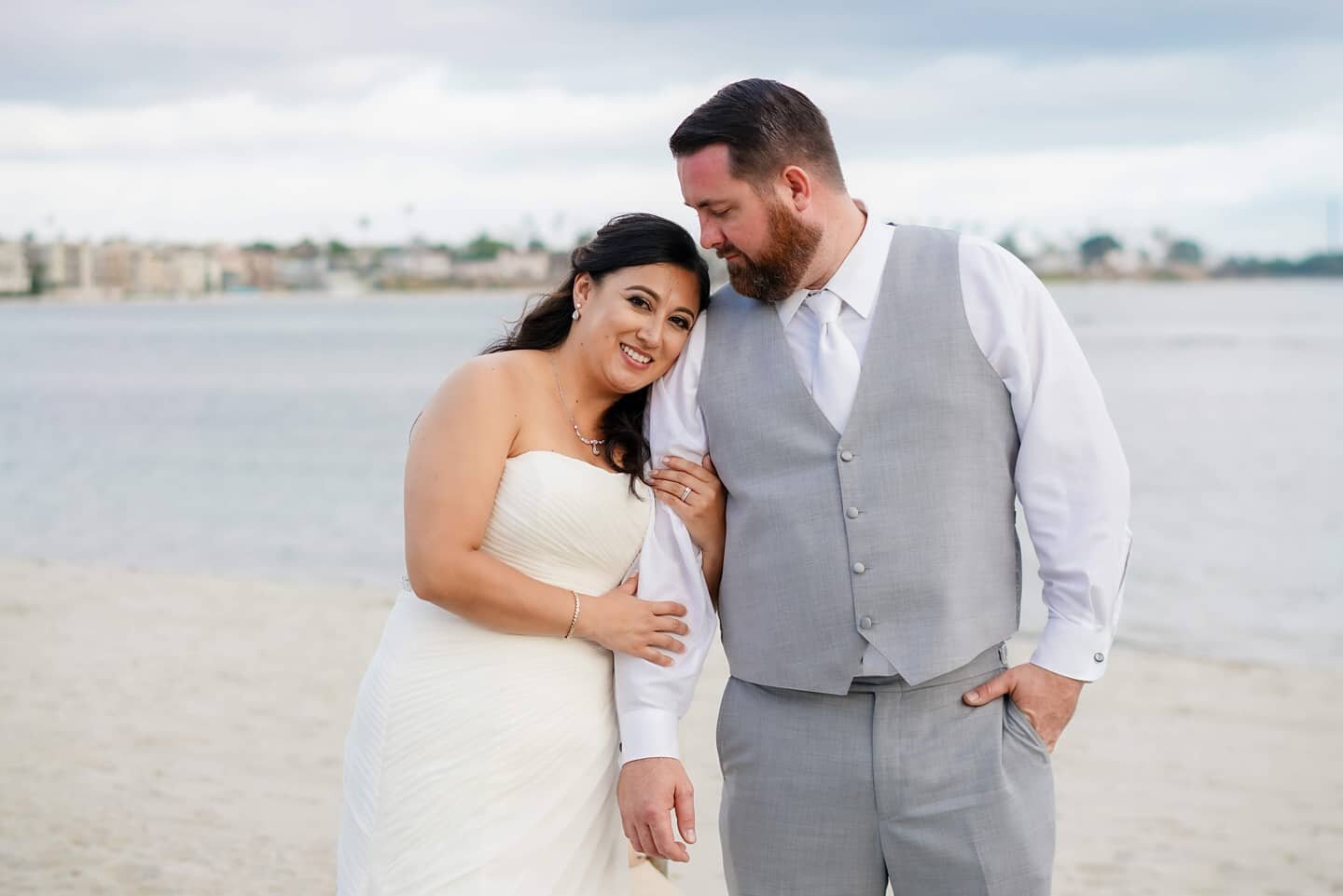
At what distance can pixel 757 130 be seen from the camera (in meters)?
2.32

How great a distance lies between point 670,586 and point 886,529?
0.49m

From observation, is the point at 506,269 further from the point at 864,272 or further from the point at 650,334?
the point at 864,272

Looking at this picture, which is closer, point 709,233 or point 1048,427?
point 1048,427

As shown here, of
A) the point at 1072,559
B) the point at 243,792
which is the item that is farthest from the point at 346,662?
the point at 1072,559

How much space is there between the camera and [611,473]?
261 centimetres

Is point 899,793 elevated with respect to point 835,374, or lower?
lower

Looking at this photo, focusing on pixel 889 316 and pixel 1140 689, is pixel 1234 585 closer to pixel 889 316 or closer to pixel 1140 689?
pixel 1140 689

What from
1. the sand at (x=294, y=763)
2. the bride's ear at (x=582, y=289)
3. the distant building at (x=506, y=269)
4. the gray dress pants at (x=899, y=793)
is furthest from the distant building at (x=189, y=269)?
the gray dress pants at (x=899, y=793)

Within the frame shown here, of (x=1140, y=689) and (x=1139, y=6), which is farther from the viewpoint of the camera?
(x=1139, y=6)

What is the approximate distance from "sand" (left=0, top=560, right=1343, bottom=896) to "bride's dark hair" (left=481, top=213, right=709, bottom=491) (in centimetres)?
262

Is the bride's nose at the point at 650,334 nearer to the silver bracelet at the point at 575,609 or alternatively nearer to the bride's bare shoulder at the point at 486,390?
the bride's bare shoulder at the point at 486,390

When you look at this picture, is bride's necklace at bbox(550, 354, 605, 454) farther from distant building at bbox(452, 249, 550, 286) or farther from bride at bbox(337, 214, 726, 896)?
distant building at bbox(452, 249, 550, 286)

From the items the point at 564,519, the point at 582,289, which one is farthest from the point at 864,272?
the point at 564,519

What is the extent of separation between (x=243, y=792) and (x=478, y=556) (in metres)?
3.76
